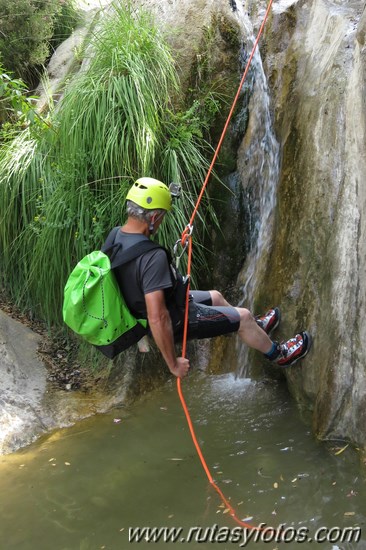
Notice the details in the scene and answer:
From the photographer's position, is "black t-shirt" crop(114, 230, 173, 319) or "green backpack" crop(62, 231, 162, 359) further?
Result: "green backpack" crop(62, 231, 162, 359)

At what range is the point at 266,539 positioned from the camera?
128 inches

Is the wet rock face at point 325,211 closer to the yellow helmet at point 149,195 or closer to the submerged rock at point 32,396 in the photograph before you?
the yellow helmet at point 149,195

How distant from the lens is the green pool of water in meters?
3.42

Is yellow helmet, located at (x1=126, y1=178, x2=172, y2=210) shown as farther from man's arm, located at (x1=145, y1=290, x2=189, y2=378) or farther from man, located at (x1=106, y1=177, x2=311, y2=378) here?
man's arm, located at (x1=145, y1=290, x2=189, y2=378)

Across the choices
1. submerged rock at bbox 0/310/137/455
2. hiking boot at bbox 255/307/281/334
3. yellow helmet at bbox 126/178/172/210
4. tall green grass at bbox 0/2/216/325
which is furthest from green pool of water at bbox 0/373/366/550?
yellow helmet at bbox 126/178/172/210

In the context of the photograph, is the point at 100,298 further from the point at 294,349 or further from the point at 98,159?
the point at 98,159

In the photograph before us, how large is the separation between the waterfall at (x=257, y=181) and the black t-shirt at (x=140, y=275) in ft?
5.13

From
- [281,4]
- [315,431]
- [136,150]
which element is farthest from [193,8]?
[315,431]

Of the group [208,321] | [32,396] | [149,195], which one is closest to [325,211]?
[208,321]

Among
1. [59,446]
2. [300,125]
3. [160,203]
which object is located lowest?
[59,446]

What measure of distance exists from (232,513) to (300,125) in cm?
280

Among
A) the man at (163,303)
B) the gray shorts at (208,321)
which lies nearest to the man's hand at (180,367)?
the man at (163,303)

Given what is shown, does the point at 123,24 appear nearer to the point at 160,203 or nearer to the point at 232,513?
the point at 160,203

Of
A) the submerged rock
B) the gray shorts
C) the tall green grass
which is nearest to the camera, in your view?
the gray shorts
